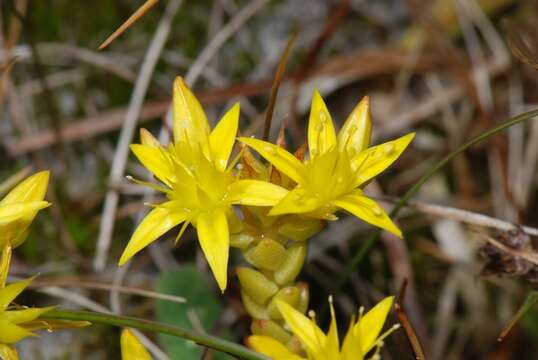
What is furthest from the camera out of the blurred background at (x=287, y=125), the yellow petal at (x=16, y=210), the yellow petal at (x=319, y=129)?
the blurred background at (x=287, y=125)

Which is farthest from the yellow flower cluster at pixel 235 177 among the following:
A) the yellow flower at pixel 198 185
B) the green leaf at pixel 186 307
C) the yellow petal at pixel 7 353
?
the green leaf at pixel 186 307

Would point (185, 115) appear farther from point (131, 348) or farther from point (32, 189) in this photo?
point (131, 348)

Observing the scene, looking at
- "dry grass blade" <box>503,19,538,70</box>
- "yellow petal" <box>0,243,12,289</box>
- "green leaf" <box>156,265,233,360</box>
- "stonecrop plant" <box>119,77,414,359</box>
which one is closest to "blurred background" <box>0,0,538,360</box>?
"green leaf" <box>156,265,233,360</box>

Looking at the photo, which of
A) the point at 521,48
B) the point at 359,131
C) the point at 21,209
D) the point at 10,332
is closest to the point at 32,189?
the point at 21,209

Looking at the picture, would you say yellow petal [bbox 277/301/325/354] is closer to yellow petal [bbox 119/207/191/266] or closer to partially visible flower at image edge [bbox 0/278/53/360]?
yellow petal [bbox 119/207/191/266]

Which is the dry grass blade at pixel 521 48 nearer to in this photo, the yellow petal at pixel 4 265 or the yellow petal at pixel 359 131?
the yellow petal at pixel 359 131

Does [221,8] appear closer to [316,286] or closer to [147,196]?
[147,196]
